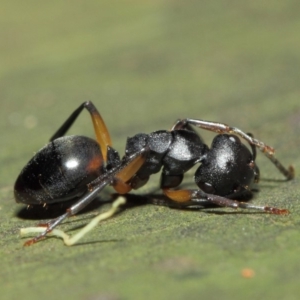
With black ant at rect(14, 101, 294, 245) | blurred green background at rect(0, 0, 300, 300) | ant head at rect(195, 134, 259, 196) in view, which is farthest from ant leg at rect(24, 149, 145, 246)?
ant head at rect(195, 134, 259, 196)

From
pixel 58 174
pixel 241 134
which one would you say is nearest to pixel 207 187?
pixel 241 134

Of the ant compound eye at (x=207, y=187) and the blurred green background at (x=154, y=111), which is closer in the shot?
the blurred green background at (x=154, y=111)

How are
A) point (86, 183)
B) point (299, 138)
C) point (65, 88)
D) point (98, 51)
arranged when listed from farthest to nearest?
point (98, 51), point (65, 88), point (299, 138), point (86, 183)

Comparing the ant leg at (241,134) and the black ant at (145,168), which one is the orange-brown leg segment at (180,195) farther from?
the ant leg at (241,134)

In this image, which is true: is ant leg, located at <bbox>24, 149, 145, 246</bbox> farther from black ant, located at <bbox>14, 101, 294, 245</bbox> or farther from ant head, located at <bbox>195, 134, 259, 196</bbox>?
ant head, located at <bbox>195, 134, 259, 196</bbox>

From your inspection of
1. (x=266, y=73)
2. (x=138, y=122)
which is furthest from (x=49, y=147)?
(x=266, y=73)

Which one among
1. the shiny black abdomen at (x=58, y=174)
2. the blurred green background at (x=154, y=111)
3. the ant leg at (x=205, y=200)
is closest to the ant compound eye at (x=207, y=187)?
the ant leg at (x=205, y=200)

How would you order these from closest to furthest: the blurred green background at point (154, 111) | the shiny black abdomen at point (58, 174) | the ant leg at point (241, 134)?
the blurred green background at point (154, 111), the shiny black abdomen at point (58, 174), the ant leg at point (241, 134)

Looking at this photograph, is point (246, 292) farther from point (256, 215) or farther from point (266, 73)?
point (266, 73)
